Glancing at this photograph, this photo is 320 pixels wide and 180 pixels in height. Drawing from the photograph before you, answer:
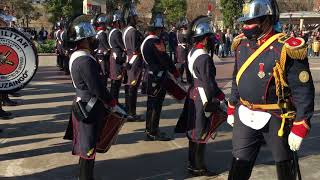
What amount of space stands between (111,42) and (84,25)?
181 inches

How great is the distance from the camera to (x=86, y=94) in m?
4.88

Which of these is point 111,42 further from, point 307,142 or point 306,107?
point 306,107

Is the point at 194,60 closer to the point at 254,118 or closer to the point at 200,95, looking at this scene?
the point at 200,95

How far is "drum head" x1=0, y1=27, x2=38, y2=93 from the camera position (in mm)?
6121

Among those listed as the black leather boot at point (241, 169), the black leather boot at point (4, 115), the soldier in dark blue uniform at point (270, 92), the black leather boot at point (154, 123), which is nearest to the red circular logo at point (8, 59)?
the black leather boot at point (154, 123)

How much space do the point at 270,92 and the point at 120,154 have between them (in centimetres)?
311

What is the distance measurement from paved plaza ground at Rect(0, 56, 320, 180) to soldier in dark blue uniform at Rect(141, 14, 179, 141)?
0.25 meters

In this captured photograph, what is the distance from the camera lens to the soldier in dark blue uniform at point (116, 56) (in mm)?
9297

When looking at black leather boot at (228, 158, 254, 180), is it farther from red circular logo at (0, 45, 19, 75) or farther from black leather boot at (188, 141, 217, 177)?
red circular logo at (0, 45, 19, 75)

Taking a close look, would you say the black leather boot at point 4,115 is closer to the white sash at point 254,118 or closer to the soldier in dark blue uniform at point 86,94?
the soldier in dark blue uniform at point 86,94

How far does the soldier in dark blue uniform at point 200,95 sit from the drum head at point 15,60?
81.0 inches

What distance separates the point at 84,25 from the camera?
4879 millimetres

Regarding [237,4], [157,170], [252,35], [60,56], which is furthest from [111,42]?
[237,4]

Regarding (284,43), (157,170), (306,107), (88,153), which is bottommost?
(157,170)
